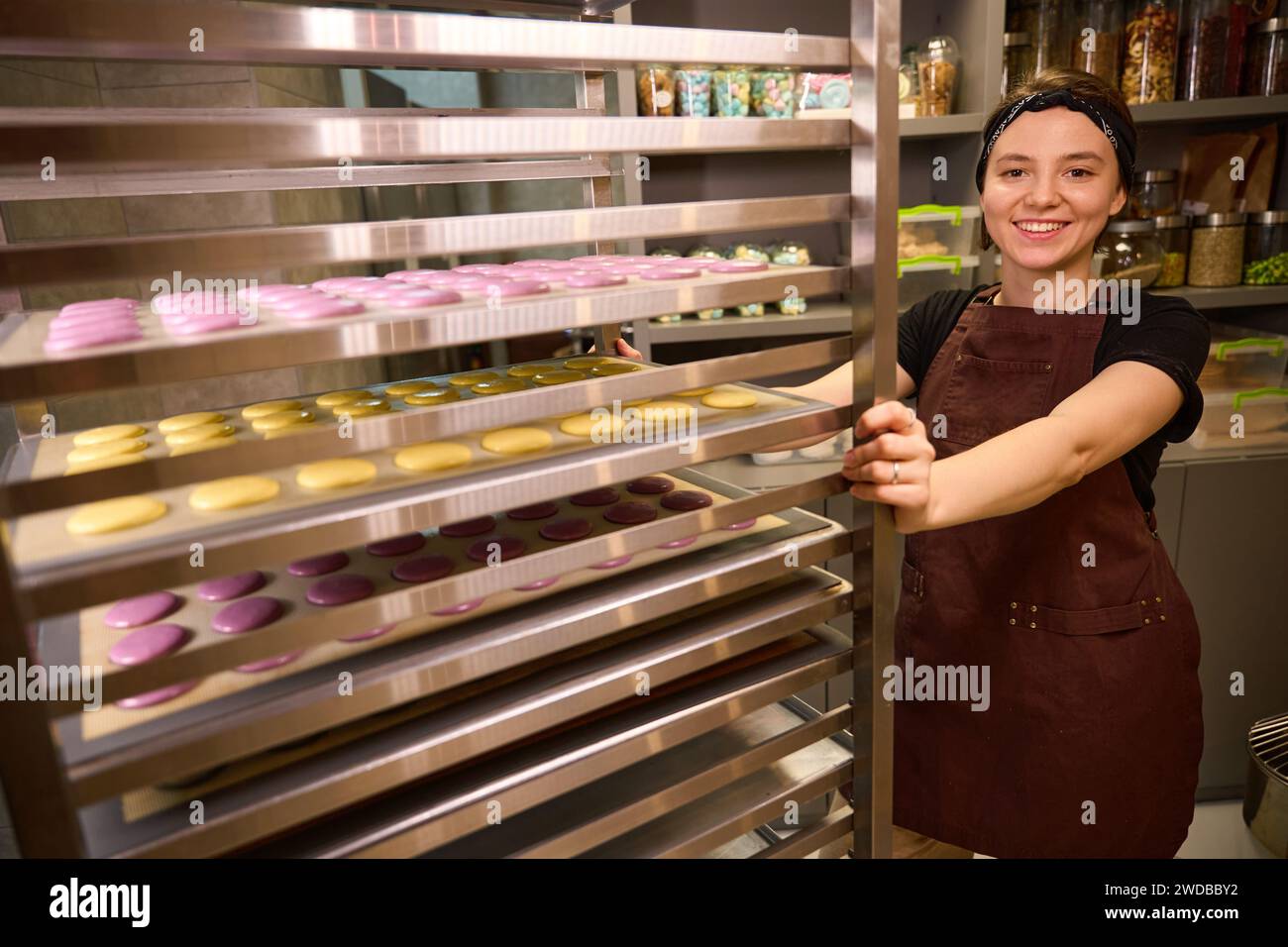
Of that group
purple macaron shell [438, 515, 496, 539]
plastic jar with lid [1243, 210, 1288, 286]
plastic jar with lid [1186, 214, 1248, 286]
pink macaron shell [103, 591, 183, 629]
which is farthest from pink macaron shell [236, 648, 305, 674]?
plastic jar with lid [1243, 210, 1288, 286]

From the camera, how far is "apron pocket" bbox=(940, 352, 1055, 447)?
51.3 inches

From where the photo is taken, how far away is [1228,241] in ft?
8.11

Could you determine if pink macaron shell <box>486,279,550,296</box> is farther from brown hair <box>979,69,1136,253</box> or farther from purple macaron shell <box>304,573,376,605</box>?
brown hair <box>979,69,1136,253</box>

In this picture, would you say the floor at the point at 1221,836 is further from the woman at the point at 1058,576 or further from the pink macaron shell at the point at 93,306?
the pink macaron shell at the point at 93,306

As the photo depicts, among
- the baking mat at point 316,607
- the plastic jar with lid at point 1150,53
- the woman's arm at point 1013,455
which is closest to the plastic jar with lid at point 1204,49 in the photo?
the plastic jar with lid at point 1150,53

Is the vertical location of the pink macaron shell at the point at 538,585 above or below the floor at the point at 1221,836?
above

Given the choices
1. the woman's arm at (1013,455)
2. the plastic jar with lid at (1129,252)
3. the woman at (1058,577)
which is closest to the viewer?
the woman's arm at (1013,455)

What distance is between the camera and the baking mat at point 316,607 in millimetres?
583

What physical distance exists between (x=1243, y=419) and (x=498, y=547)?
245 centimetres

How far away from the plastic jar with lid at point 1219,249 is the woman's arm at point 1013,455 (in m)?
1.78

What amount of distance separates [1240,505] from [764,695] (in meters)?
2.26

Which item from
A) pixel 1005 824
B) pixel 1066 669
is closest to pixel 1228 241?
pixel 1066 669

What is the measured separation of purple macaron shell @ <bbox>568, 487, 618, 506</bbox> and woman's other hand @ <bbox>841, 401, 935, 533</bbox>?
0.28m

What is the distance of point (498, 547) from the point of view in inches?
29.9
